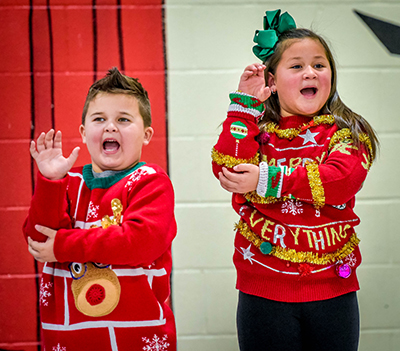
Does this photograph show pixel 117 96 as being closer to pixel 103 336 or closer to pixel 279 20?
pixel 279 20

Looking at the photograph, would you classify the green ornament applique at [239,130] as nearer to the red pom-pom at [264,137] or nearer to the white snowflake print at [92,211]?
the red pom-pom at [264,137]

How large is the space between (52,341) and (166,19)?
1.43 meters

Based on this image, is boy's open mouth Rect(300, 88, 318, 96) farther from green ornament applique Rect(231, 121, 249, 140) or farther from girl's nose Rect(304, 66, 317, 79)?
green ornament applique Rect(231, 121, 249, 140)

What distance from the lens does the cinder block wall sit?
1882 mm

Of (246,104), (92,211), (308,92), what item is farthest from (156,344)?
(308,92)

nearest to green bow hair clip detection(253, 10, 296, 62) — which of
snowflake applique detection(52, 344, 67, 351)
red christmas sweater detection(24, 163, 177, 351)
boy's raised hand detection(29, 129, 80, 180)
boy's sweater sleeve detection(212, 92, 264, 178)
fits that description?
boy's sweater sleeve detection(212, 92, 264, 178)

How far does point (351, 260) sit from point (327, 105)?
1.76 feet

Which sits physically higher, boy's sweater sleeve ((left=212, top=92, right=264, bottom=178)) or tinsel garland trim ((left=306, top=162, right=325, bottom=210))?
boy's sweater sleeve ((left=212, top=92, right=264, bottom=178))

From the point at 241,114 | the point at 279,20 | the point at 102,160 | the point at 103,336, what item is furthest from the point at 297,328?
the point at 279,20

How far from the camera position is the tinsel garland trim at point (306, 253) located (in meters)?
1.25

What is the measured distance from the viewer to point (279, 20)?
4.75ft

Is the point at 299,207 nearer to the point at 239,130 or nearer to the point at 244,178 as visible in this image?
the point at 244,178

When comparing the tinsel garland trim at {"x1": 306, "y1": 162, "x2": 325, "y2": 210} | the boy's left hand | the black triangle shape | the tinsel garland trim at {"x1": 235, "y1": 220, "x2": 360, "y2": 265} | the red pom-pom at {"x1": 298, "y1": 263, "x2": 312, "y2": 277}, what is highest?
the black triangle shape

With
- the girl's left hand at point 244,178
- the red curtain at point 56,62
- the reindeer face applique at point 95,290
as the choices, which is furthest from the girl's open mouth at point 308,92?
the reindeer face applique at point 95,290
